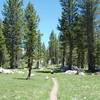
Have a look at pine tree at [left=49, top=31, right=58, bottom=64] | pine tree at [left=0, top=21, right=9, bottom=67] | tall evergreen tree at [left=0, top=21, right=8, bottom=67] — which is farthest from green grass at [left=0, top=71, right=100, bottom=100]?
pine tree at [left=49, top=31, right=58, bottom=64]

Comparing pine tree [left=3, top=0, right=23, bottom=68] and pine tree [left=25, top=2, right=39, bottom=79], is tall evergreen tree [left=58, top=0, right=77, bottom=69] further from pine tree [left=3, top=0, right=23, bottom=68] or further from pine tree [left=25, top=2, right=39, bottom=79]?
pine tree [left=25, top=2, right=39, bottom=79]

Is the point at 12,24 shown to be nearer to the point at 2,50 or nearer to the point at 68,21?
the point at 2,50

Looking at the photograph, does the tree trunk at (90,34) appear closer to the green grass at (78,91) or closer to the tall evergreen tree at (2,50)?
the tall evergreen tree at (2,50)

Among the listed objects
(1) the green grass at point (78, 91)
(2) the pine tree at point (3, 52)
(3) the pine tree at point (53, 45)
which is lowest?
(1) the green grass at point (78, 91)

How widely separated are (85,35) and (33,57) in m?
20.5

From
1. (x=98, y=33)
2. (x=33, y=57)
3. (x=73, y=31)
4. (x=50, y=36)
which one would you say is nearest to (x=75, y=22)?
(x=73, y=31)

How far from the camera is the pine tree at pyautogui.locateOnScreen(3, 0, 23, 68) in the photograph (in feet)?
266

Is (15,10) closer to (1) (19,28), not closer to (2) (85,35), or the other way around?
(1) (19,28)

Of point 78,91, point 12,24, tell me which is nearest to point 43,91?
point 78,91

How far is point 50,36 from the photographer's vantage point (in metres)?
142

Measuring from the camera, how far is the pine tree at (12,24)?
81.0 metres

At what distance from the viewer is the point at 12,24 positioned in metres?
81.4

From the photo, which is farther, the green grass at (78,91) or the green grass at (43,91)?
the green grass at (78,91)

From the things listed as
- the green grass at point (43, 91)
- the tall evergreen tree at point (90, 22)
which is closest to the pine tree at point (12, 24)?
the tall evergreen tree at point (90, 22)
